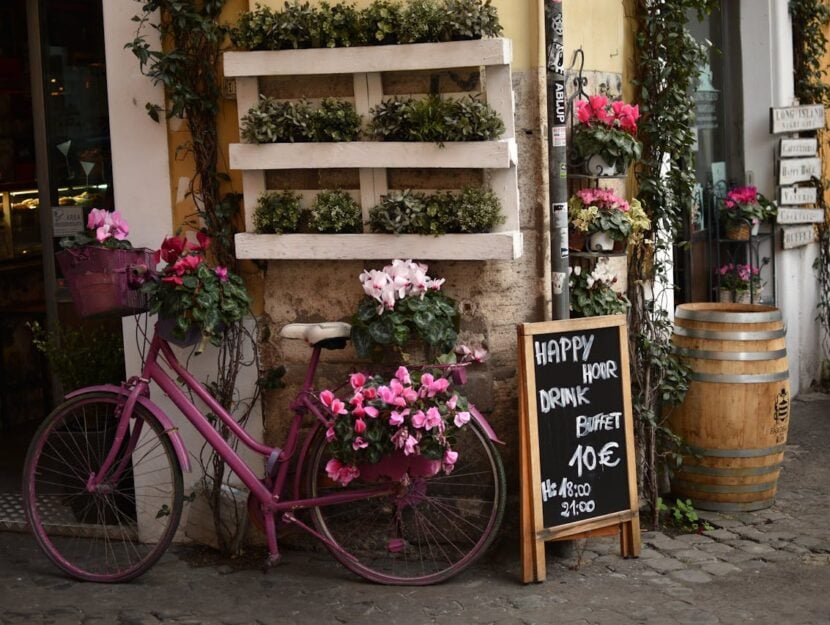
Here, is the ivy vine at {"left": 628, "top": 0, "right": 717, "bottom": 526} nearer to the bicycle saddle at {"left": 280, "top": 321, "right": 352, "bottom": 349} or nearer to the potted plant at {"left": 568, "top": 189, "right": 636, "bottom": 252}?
the potted plant at {"left": 568, "top": 189, "right": 636, "bottom": 252}

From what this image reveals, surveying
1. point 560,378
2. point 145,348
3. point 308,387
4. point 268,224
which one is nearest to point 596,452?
point 560,378

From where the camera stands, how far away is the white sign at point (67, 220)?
6504mm

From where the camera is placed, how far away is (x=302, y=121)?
17.2 ft

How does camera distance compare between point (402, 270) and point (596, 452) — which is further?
point (596, 452)

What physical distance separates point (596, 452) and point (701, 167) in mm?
3559

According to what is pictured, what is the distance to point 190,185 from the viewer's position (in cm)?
567

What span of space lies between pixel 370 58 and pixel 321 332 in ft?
3.90

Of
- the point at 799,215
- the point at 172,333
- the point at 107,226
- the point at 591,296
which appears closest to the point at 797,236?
the point at 799,215

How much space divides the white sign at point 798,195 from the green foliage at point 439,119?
13.3 feet

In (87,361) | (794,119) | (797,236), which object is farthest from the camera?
(797,236)

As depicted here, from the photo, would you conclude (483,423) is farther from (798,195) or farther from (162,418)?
(798,195)

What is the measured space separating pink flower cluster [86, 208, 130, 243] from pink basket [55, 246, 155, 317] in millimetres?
128

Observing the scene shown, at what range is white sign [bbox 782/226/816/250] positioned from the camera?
8.55m

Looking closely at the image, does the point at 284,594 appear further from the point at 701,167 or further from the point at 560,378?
the point at 701,167
